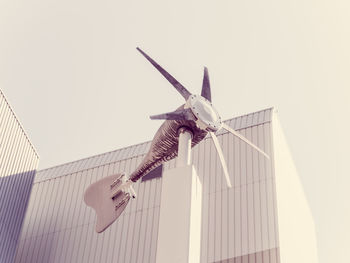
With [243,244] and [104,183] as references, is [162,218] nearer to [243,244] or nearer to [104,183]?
[104,183]

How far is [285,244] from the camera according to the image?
127 feet

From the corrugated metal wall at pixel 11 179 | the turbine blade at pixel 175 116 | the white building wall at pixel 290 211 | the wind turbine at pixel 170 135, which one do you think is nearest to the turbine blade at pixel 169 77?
the wind turbine at pixel 170 135

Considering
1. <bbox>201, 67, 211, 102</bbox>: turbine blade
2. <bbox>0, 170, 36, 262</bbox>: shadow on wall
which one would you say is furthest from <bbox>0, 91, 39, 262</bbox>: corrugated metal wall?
<bbox>201, 67, 211, 102</bbox>: turbine blade

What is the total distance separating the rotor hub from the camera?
22281 mm

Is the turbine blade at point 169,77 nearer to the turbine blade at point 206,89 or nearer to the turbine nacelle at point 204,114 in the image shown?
the turbine blade at point 206,89

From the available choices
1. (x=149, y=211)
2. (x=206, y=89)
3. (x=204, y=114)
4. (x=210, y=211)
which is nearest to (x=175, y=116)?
(x=204, y=114)

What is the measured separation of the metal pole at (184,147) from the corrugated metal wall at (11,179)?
26314mm

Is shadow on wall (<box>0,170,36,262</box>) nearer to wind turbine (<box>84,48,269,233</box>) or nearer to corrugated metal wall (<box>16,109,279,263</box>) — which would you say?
corrugated metal wall (<box>16,109,279,263</box>)

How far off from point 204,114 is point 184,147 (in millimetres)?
1583

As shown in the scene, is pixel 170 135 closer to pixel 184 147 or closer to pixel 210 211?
pixel 184 147

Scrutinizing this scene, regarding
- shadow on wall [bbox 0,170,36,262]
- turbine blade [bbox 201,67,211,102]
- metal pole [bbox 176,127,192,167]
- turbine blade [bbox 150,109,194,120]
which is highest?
shadow on wall [bbox 0,170,36,262]

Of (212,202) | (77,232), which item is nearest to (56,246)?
(77,232)

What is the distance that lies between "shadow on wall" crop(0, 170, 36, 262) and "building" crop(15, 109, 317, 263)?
274cm

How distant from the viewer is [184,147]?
2217 centimetres
